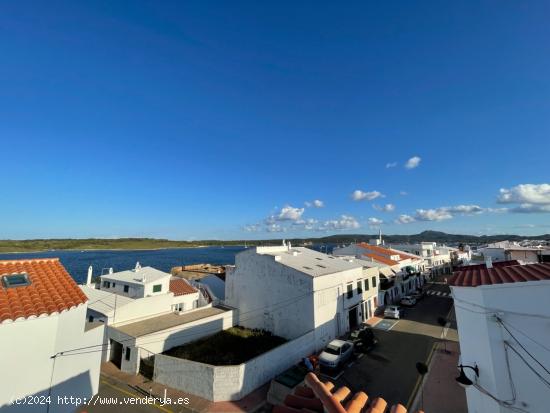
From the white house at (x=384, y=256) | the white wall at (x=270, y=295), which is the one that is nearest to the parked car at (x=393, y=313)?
the white house at (x=384, y=256)

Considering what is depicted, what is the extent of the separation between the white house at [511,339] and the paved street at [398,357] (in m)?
7.40

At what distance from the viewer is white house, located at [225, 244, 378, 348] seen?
79.4 ft

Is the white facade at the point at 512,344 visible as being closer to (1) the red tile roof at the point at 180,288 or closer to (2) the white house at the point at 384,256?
(1) the red tile roof at the point at 180,288

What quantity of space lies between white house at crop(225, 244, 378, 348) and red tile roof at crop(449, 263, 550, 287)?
42.8ft

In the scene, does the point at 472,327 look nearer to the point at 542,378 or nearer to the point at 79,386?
the point at 542,378

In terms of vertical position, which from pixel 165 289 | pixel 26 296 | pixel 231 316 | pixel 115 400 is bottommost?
pixel 115 400

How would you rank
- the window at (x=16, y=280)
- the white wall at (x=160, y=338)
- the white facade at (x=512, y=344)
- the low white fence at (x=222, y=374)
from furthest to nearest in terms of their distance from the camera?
the white wall at (x=160, y=338) < the low white fence at (x=222, y=374) < the window at (x=16, y=280) < the white facade at (x=512, y=344)

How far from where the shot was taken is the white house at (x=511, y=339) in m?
9.07

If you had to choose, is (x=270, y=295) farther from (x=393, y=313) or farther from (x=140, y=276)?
(x=140, y=276)

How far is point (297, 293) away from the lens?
24641 mm

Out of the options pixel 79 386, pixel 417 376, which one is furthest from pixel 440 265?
pixel 79 386

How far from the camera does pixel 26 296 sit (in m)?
10.3

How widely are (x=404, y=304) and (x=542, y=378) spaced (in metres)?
31.0

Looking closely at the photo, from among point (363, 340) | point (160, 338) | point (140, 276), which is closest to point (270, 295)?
Result: point (363, 340)
